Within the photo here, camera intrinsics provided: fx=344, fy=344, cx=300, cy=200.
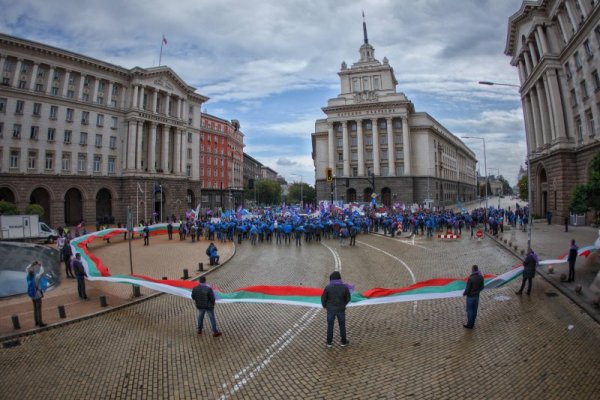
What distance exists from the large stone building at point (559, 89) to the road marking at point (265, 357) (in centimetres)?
3120

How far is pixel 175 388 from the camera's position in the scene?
667 cm

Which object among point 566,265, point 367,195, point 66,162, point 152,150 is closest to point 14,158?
point 66,162

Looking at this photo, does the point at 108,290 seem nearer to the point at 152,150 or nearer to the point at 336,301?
the point at 336,301

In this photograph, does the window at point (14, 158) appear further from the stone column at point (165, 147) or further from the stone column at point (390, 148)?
the stone column at point (390, 148)

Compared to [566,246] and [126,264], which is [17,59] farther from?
[566,246]

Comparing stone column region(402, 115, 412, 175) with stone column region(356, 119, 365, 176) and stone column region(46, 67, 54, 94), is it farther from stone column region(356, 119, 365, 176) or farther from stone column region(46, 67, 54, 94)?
stone column region(46, 67, 54, 94)

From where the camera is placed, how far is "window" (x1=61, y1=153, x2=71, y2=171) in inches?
1772

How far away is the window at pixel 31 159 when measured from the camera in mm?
42000

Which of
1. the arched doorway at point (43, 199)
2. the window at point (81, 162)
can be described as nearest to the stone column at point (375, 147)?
the window at point (81, 162)

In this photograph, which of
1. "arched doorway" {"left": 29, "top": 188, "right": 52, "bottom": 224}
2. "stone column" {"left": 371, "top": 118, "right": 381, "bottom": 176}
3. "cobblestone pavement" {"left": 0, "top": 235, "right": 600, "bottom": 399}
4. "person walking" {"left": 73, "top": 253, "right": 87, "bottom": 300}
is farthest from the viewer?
"stone column" {"left": 371, "top": 118, "right": 381, "bottom": 176}

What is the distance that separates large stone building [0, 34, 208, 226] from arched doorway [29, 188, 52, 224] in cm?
13

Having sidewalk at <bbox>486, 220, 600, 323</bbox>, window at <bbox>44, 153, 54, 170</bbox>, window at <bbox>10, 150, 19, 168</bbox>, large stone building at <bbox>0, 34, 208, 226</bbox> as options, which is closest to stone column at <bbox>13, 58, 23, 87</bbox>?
large stone building at <bbox>0, 34, 208, 226</bbox>

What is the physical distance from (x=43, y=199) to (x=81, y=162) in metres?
6.53

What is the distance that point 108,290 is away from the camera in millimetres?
13953
